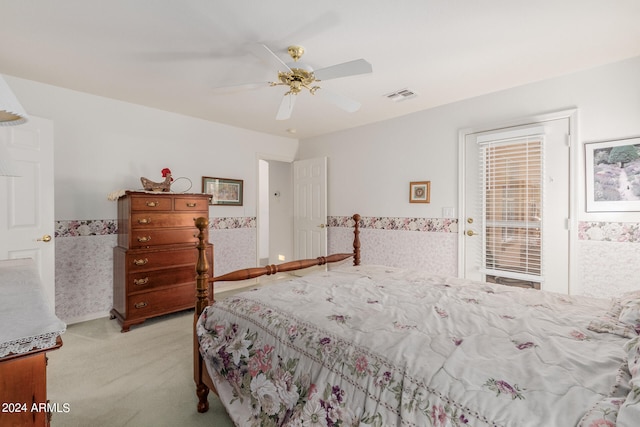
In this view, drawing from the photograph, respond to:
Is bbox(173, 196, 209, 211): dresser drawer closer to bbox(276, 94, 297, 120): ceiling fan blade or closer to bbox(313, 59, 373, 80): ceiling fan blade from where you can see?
bbox(276, 94, 297, 120): ceiling fan blade

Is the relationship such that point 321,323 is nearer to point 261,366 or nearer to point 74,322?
point 261,366

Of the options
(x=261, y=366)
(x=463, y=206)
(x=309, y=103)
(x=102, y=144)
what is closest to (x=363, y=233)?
(x=463, y=206)

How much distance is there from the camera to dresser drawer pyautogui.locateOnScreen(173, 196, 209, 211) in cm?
333

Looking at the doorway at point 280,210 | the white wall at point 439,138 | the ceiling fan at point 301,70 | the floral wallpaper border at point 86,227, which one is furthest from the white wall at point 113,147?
the ceiling fan at point 301,70

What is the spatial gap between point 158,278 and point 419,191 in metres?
3.17

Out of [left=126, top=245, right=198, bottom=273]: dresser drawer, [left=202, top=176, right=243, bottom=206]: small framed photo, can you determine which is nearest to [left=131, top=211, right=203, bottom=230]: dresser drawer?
[left=126, top=245, right=198, bottom=273]: dresser drawer

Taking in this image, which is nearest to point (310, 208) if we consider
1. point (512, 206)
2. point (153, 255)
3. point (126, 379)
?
point (153, 255)

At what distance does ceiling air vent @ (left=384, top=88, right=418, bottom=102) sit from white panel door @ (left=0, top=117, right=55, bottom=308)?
10.6ft

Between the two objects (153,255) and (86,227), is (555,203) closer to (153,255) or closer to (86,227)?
(153,255)

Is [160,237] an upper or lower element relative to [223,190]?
lower

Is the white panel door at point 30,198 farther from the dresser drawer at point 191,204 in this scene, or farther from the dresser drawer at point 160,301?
the dresser drawer at point 191,204

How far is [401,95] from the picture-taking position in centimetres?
323

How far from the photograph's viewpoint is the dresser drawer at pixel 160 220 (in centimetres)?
305

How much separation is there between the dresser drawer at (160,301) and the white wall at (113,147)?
1052 millimetres
